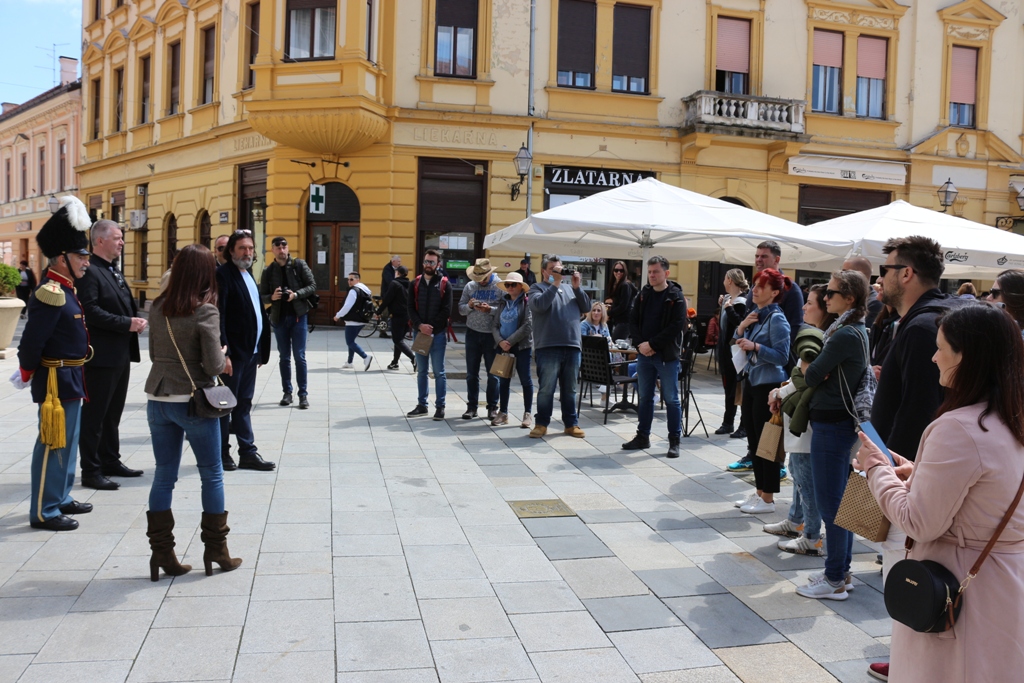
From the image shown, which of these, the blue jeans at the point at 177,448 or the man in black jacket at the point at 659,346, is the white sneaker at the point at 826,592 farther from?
the man in black jacket at the point at 659,346

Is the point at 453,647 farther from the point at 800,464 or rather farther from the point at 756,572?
the point at 800,464

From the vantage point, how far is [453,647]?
367 centimetres

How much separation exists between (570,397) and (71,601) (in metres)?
5.41

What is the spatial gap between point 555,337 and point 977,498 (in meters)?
6.35

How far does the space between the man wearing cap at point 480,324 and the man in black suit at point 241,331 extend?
9.54 ft

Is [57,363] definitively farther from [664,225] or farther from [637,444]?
[664,225]

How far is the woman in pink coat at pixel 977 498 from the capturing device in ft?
7.38

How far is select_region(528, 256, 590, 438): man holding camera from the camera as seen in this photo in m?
8.53

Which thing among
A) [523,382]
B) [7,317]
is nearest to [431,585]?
[523,382]

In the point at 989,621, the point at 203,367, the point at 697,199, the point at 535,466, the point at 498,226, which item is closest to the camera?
the point at 989,621

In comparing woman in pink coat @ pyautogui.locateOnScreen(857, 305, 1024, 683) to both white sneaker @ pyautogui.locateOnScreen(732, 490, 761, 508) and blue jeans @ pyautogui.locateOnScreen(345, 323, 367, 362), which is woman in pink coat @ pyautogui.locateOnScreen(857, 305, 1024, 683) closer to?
white sneaker @ pyautogui.locateOnScreen(732, 490, 761, 508)

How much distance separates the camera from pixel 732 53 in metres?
21.5

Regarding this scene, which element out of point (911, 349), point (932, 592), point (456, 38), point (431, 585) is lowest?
point (431, 585)

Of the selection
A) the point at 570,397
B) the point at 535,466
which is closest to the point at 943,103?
the point at 570,397
